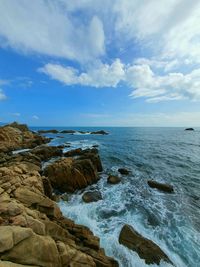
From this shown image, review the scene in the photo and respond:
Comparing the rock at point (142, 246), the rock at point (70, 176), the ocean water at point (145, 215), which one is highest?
the rock at point (70, 176)

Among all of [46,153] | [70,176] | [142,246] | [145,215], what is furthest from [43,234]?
[46,153]

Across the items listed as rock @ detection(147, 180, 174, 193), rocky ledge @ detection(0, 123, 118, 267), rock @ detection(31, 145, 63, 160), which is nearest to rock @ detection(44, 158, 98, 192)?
rocky ledge @ detection(0, 123, 118, 267)

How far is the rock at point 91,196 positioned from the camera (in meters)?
15.5

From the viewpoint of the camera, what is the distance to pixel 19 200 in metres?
9.47

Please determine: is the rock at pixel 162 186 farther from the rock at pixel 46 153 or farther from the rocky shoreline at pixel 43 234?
the rock at pixel 46 153

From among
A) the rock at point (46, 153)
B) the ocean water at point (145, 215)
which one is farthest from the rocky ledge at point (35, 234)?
the rock at point (46, 153)

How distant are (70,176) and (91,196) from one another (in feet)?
11.9

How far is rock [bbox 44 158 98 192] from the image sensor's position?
1786 cm

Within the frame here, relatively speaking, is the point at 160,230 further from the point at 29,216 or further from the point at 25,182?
the point at 25,182

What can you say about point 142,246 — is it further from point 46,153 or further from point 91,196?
point 46,153

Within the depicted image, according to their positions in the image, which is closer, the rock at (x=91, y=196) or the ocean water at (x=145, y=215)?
the ocean water at (x=145, y=215)

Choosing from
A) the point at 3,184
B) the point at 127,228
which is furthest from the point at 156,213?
the point at 3,184

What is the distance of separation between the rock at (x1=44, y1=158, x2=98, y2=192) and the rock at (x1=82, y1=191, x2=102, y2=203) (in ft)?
6.05

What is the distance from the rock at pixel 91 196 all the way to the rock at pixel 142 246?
5.10 meters
